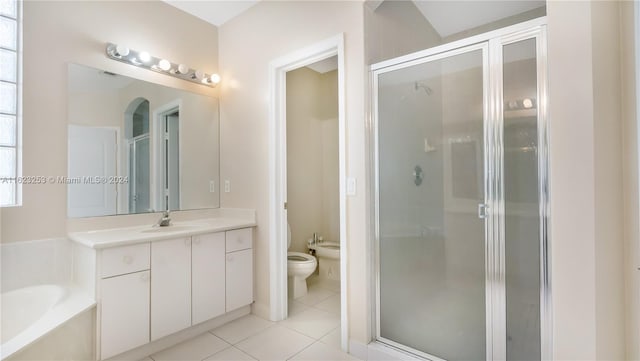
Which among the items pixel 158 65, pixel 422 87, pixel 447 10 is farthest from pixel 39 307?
pixel 447 10

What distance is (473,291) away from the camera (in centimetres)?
160

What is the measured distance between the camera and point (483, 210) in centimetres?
155

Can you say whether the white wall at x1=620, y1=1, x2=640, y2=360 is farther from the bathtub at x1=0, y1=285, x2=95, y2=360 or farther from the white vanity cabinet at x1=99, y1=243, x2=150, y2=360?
the bathtub at x1=0, y1=285, x2=95, y2=360

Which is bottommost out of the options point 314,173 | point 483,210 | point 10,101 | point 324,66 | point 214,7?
point 483,210

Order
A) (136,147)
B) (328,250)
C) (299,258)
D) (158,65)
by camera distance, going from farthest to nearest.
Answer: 1. (328,250)
2. (299,258)
3. (158,65)
4. (136,147)

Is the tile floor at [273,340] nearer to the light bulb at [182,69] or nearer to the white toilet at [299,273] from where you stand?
the white toilet at [299,273]

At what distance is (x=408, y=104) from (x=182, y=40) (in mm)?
2221

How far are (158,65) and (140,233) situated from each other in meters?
1.46

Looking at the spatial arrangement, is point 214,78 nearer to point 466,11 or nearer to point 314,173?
point 314,173

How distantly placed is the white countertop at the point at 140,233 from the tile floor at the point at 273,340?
800 mm

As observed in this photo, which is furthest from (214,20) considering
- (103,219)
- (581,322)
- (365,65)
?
(581,322)

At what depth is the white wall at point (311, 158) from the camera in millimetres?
3475

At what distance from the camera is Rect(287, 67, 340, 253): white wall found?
137 inches

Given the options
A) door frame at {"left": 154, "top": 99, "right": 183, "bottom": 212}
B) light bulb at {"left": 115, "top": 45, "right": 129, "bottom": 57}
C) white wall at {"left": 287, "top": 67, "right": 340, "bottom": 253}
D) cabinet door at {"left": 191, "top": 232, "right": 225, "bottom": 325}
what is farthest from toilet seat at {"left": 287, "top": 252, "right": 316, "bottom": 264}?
light bulb at {"left": 115, "top": 45, "right": 129, "bottom": 57}
